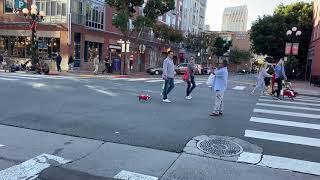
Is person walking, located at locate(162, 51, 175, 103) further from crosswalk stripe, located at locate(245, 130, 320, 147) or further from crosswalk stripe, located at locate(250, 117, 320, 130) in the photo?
crosswalk stripe, located at locate(245, 130, 320, 147)

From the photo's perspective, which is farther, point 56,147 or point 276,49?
point 276,49

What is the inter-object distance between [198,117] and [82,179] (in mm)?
5261

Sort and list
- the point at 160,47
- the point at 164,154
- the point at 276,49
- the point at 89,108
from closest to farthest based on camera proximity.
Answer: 1. the point at 164,154
2. the point at 89,108
3. the point at 276,49
4. the point at 160,47

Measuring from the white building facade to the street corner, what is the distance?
215ft

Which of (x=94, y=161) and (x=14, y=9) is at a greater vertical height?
(x=14, y=9)

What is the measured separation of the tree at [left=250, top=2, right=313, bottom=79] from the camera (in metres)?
47.5

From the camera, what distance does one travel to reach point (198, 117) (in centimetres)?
984

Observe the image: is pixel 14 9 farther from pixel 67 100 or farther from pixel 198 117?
pixel 198 117

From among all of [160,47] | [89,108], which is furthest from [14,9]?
[89,108]

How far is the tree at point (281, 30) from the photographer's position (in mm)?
47500

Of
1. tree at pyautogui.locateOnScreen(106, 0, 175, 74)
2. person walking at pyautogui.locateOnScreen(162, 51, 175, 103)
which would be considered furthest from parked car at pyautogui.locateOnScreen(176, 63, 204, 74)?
person walking at pyautogui.locateOnScreen(162, 51, 175, 103)

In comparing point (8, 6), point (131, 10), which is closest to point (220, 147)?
point (131, 10)

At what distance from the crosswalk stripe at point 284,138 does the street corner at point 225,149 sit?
0.66 metres

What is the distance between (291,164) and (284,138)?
1.78m
